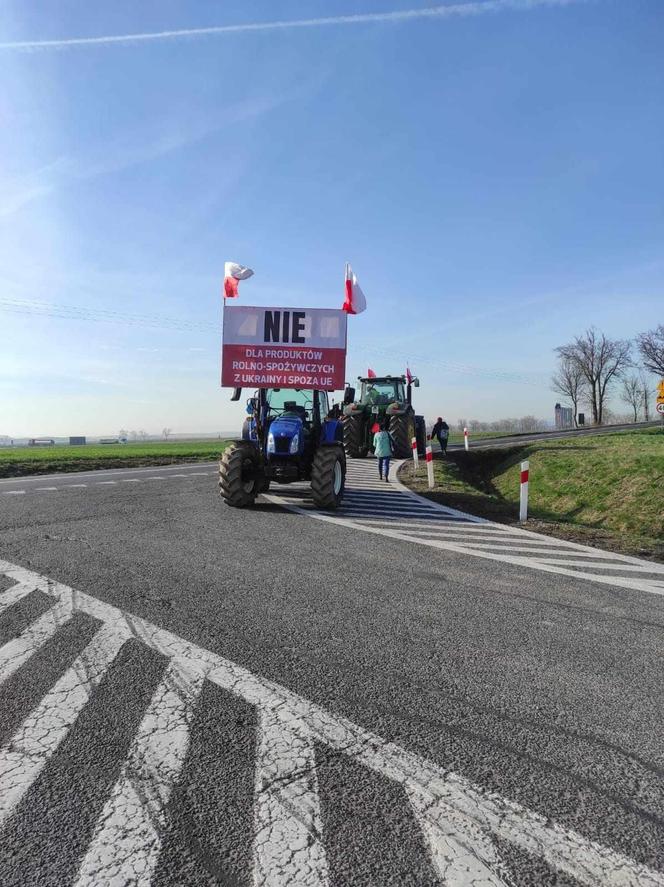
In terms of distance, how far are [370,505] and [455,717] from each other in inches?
304

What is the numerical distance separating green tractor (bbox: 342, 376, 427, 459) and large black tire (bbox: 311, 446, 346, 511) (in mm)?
9087

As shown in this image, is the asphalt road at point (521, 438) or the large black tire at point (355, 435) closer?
the large black tire at point (355, 435)

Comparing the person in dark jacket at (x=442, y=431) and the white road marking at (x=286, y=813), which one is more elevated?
the person in dark jacket at (x=442, y=431)

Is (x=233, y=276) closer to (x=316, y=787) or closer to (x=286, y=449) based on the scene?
(x=286, y=449)

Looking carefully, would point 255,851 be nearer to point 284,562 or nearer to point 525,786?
point 525,786

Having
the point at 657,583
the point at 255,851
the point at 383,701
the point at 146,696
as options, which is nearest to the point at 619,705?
the point at 383,701

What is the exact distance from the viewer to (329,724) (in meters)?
2.60

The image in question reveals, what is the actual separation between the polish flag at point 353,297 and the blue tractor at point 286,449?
104 inches

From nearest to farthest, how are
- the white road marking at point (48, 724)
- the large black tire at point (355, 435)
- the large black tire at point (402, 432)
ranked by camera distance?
the white road marking at point (48, 724), the large black tire at point (402, 432), the large black tire at point (355, 435)

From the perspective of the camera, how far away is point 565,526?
873cm

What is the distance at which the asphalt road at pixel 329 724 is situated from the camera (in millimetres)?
1812

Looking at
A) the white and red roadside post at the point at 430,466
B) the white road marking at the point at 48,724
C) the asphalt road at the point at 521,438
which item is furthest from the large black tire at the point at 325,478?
the asphalt road at the point at 521,438

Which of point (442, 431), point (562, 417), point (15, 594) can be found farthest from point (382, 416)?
point (562, 417)

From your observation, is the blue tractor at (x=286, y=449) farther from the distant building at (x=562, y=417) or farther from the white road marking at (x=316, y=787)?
the distant building at (x=562, y=417)
